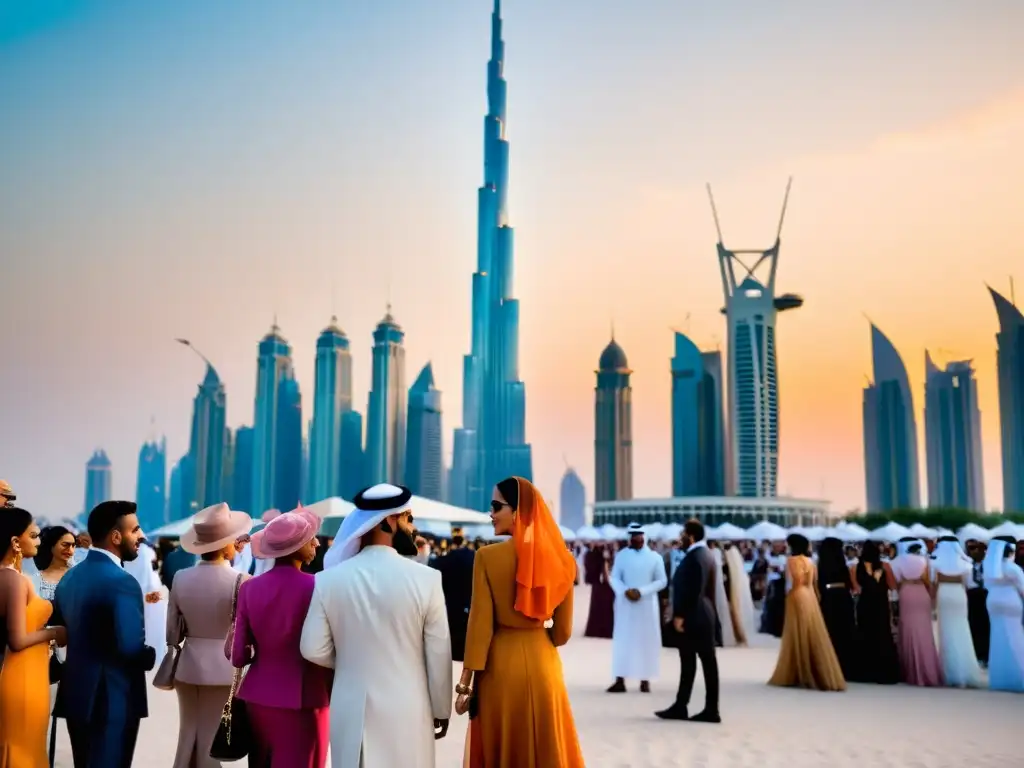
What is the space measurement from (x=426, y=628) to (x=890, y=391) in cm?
16629

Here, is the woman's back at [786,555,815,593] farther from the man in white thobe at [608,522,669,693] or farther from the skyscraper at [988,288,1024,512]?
the skyscraper at [988,288,1024,512]

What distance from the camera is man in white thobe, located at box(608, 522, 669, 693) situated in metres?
9.77

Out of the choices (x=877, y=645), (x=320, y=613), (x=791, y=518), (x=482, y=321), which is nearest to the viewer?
(x=320, y=613)

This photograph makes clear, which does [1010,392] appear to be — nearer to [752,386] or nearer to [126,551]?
[752,386]

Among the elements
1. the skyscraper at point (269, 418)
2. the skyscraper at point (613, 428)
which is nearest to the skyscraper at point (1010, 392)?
the skyscraper at point (613, 428)

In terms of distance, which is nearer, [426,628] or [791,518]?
[426,628]

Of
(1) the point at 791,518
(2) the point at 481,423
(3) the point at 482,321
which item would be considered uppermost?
(3) the point at 482,321

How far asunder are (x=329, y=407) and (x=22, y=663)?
155409mm

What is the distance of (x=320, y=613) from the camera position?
382 cm

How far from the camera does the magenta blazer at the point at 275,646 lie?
3.82 metres

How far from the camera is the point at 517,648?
4191mm

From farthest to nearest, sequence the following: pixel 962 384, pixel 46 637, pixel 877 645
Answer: pixel 962 384
pixel 877 645
pixel 46 637

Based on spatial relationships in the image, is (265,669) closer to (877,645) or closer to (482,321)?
(877,645)

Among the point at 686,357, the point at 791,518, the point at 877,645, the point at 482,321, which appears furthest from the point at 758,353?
the point at 877,645
